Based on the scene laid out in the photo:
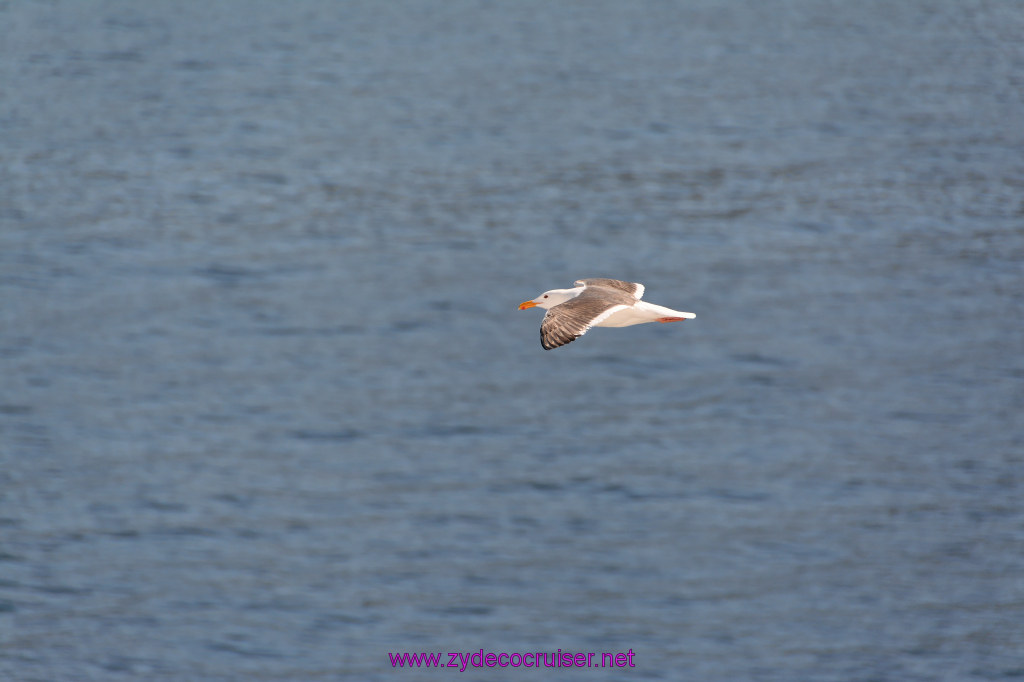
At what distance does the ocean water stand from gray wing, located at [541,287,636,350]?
16896 millimetres

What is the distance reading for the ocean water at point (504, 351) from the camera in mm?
33500

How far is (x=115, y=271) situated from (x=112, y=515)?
15.3m

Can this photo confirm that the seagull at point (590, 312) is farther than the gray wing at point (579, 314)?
Yes

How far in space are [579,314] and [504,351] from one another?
2898cm

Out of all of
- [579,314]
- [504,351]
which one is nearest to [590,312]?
[579,314]

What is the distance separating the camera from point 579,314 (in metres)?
15.7

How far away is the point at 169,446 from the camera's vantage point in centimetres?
3966

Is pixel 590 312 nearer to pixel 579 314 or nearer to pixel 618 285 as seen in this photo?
pixel 579 314

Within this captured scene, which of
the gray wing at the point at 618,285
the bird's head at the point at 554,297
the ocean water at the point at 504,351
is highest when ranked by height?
the bird's head at the point at 554,297

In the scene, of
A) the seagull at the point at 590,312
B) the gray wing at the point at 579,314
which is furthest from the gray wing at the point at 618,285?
the gray wing at the point at 579,314

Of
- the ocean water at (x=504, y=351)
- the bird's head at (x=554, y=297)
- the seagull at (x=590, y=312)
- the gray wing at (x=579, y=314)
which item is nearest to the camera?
the gray wing at (x=579, y=314)

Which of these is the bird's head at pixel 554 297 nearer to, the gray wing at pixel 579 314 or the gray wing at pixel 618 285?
the gray wing at pixel 579 314

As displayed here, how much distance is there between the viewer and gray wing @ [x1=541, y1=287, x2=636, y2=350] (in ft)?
48.1

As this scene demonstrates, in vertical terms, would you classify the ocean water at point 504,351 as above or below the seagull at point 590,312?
below
